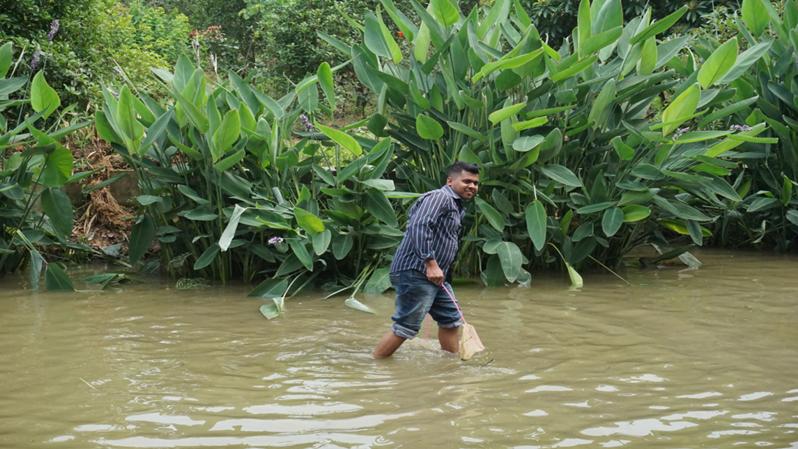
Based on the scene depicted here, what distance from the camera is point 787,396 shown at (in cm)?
435

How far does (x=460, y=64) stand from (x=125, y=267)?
334 cm

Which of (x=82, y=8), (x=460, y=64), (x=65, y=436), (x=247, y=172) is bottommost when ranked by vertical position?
(x=65, y=436)

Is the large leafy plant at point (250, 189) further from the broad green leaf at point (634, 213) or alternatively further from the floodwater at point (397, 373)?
the broad green leaf at point (634, 213)

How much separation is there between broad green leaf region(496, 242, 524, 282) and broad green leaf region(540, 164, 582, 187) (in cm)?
59

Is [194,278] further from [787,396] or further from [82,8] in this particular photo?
[787,396]

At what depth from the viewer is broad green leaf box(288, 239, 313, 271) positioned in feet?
23.0

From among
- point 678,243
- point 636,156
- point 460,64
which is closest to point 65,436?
point 460,64

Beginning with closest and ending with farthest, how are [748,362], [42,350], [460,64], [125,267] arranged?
[748,362] → [42,350] → [460,64] → [125,267]

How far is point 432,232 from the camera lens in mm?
5312

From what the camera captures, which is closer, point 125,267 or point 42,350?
point 42,350

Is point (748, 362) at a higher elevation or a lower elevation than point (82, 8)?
lower

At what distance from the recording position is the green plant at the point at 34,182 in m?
7.29

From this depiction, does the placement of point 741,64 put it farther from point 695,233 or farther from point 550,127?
point 550,127

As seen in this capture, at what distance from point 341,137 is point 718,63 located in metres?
2.90
